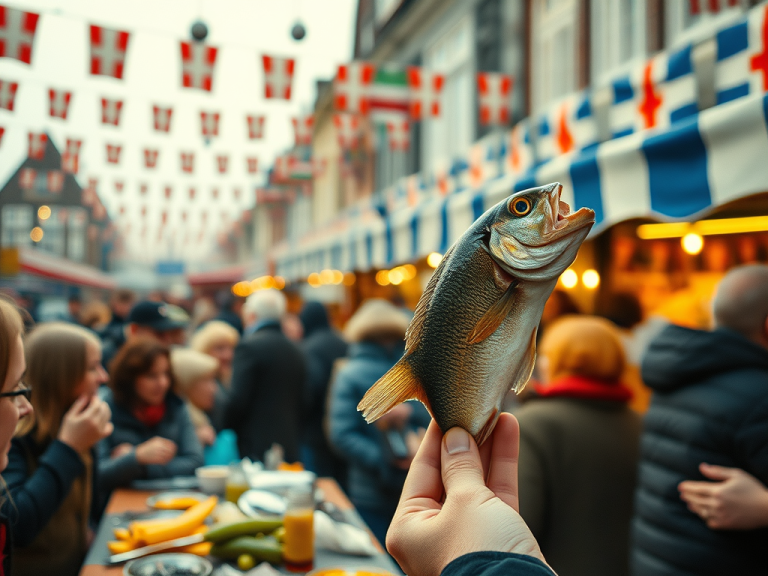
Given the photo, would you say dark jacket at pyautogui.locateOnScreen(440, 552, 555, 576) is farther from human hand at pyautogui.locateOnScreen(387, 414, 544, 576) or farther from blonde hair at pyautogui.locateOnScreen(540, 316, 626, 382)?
blonde hair at pyautogui.locateOnScreen(540, 316, 626, 382)

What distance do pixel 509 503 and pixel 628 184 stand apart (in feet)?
6.73

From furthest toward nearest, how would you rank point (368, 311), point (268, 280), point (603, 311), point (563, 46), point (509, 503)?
point (268, 280)
point (563, 46)
point (603, 311)
point (368, 311)
point (509, 503)

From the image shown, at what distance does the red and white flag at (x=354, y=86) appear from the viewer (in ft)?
26.3

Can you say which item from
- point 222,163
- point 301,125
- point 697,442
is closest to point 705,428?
point 697,442

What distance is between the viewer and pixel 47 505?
7.21 ft

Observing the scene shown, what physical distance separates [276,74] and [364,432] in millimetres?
5107

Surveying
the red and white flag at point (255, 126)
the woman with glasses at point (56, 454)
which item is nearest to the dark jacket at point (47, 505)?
the woman with glasses at point (56, 454)

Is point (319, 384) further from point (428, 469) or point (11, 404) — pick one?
point (428, 469)

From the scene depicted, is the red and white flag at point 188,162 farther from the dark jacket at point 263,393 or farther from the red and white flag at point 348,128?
the dark jacket at point 263,393

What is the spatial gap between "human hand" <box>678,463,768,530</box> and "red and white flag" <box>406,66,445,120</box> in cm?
680

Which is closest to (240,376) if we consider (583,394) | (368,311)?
(368,311)

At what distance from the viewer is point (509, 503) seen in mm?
1078

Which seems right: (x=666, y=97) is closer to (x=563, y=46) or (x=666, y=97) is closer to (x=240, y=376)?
(x=240, y=376)

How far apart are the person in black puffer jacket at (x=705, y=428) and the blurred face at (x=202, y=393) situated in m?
2.97
